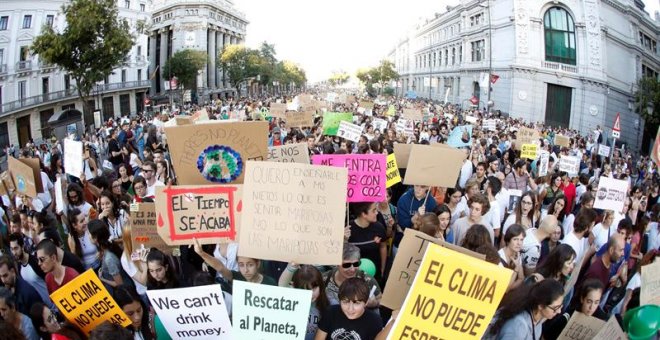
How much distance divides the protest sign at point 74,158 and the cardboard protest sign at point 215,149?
371 centimetres

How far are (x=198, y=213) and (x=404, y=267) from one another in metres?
2.10

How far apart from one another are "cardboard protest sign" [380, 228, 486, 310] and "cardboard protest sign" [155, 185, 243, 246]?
1734 millimetres

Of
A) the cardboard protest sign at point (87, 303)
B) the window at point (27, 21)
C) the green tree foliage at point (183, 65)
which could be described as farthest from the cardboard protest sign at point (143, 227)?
the green tree foliage at point (183, 65)

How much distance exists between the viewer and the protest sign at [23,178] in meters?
7.16

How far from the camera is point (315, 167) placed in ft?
14.3

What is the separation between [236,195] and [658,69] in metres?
43.2

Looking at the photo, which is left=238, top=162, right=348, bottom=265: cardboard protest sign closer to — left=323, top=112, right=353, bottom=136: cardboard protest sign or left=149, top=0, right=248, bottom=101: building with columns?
left=323, top=112, right=353, bottom=136: cardboard protest sign

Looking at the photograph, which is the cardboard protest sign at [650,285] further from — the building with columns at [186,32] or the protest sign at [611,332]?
the building with columns at [186,32]

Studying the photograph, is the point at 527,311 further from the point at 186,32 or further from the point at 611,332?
the point at 186,32

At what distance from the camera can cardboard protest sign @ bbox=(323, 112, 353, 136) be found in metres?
14.1

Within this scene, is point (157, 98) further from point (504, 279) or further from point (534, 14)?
point (504, 279)

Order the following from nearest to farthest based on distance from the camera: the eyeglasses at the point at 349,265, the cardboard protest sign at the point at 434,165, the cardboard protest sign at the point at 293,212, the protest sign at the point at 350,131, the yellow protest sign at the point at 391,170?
the cardboard protest sign at the point at 293,212 < the eyeglasses at the point at 349,265 < the cardboard protest sign at the point at 434,165 < the yellow protest sign at the point at 391,170 < the protest sign at the point at 350,131

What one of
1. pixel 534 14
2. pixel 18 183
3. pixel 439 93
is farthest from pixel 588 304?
pixel 439 93

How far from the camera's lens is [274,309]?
338 cm
